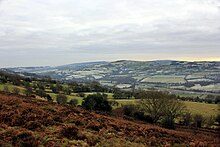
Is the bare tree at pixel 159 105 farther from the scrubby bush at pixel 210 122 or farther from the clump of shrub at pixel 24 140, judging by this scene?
the clump of shrub at pixel 24 140

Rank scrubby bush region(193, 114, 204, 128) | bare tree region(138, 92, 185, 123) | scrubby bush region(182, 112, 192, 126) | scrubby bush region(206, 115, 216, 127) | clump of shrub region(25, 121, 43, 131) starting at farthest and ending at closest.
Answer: scrubby bush region(182, 112, 192, 126), scrubby bush region(206, 115, 216, 127), scrubby bush region(193, 114, 204, 128), bare tree region(138, 92, 185, 123), clump of shrub region(25, 121, 43, 131)

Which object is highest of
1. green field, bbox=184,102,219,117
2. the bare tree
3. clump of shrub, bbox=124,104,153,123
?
the bare tree

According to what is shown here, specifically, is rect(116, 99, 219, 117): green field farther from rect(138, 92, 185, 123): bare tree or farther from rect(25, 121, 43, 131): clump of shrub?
rect(25, 121, 43, 131): clump of shrub

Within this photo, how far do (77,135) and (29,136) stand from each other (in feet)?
8.36

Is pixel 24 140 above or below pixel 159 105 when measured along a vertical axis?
above

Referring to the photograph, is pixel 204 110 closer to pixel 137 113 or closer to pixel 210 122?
pixel 210 122

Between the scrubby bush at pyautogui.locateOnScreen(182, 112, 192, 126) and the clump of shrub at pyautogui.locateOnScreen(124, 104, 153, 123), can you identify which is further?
the scrubby bush at pyautogui.locateOnScreen(182, 112, 192, 126)

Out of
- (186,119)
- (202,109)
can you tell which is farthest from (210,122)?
(202,109)

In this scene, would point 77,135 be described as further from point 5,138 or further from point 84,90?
point 84,90

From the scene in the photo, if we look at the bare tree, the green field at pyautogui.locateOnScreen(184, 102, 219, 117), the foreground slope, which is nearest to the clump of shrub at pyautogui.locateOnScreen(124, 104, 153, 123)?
the bare tree

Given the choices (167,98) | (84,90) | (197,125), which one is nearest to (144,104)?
(167,98)

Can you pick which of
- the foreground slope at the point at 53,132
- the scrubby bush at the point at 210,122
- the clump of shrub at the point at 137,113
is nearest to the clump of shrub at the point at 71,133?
the foreground slope at the point at 53,132

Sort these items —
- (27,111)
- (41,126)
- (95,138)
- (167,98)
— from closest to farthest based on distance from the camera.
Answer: (95,138) < (41,126) < (27,111) < (167,98)

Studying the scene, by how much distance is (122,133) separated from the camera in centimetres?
1602
